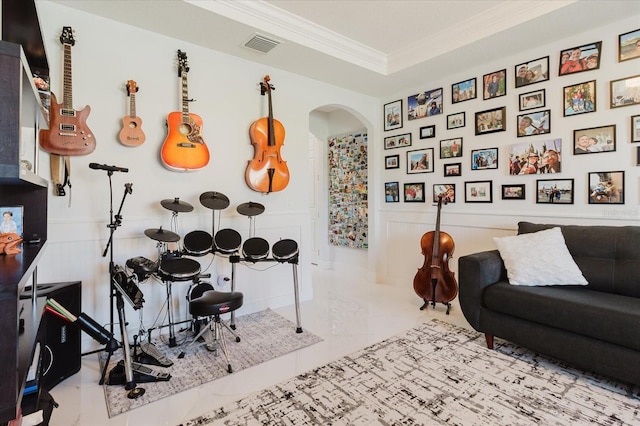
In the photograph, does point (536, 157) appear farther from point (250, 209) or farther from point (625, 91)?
point (250, 209)

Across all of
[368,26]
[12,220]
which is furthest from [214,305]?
[368,26]

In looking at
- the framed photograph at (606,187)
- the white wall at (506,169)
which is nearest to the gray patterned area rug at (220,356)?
the white wall at (506,169)

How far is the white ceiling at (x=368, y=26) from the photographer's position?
8.28 ft

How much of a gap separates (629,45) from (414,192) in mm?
2316

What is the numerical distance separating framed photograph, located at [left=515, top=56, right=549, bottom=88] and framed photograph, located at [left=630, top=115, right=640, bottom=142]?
0.80 meters

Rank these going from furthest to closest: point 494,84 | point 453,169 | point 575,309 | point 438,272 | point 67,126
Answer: point 453,169
point 494,84
point 438,272
point 67,126
point 575,309

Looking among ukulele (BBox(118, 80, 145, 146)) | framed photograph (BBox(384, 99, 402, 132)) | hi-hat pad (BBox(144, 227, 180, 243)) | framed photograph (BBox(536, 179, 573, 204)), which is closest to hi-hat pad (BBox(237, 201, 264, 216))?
hi-hat pad (BBox(144, 227, 180, 243))

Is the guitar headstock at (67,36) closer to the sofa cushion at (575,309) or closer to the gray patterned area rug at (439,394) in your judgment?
the gray patterned area rug at (439,394)

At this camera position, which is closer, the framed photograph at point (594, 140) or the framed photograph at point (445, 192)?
the framed photograph at point (594, 140)

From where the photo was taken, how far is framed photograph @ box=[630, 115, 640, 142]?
2.58m

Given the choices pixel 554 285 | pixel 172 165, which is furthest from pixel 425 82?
pixel 172 165

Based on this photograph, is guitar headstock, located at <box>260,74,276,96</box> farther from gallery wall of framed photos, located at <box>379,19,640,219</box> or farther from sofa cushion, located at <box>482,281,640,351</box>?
sofa cushion, located at <box>482,281,640,351</box>

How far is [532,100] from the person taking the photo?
3160 mm

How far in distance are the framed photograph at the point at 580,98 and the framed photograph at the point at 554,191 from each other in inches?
24.3
